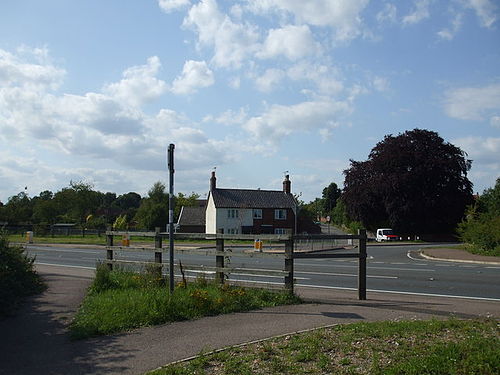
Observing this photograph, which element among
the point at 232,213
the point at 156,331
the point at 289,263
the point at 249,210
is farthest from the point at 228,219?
the point at 156,331

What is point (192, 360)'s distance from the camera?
6316 mm

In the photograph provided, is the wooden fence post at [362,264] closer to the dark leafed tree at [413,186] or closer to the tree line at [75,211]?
the dark leafed tree at [413,186]

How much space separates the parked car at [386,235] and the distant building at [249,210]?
13.4 meters

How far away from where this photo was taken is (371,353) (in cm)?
605

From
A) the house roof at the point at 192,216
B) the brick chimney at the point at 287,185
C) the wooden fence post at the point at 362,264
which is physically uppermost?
the brick chimney at the point at 287,185

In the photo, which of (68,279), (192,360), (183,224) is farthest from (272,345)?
(183,224)

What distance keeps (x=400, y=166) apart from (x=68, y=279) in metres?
51.2

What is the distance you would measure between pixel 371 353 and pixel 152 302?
425cm

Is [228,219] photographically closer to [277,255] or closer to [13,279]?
[13,279]

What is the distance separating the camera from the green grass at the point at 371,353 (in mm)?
5500

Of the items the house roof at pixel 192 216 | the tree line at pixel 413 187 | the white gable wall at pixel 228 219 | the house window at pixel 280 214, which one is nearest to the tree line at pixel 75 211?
the house roof at pixel 192 216

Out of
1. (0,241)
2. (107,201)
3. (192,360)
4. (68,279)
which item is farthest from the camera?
(107,201)

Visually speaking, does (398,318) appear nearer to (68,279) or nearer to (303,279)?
(303,279)

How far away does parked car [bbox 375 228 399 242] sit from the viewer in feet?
191
